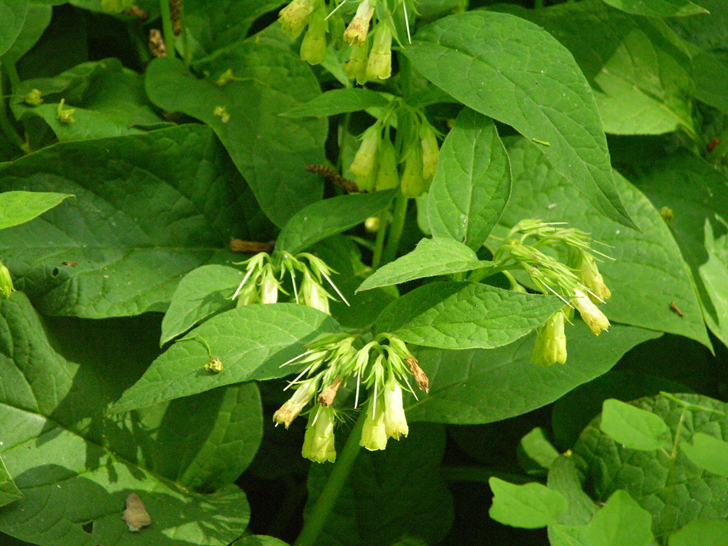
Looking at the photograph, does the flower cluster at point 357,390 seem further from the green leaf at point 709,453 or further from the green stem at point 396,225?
the green stem at point 396,225

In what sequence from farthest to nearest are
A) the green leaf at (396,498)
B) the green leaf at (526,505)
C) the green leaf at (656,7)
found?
the green leaf at (396,498)
the green leaf at (656,7)
the green leaf at (526,505)

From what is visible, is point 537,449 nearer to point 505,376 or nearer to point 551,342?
point 505,376

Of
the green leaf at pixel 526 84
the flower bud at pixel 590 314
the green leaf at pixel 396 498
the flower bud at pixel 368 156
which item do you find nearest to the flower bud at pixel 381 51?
the green leaf at pixel 526 84

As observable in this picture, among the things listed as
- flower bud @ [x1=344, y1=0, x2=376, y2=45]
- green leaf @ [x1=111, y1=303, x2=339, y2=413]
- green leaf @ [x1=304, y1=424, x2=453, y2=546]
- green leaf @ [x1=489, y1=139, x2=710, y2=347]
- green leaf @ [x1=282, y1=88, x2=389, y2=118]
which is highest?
flower bud @ [x1=344, y1=0, x2=376, y2=45]

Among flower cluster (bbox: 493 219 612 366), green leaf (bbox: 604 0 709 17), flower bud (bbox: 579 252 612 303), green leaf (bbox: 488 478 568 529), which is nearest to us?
green leaf (bbox: 488 478 568 529)

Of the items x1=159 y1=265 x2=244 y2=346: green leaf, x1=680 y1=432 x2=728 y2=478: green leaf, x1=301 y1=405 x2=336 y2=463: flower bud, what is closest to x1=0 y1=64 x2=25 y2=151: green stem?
x1=159 y1=265 x2=244 y2=346: green leaf

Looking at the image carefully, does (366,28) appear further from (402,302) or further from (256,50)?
(256,50)

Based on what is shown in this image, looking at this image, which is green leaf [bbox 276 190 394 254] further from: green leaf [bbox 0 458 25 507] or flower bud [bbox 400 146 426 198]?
green leaf [bbox 0 458 25 507]

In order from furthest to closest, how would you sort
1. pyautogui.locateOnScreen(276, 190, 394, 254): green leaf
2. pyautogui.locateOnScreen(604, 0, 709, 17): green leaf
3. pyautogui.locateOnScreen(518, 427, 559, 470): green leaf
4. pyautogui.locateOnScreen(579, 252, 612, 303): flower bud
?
pyautogui.locateOnScreen(518, 427, 559, 470): green leaf < pyautogui.locateOnScreen(604, 0, 709, 17): green leaf < pyautogui.locateOnScreen(276, 190, 394, 254): green leaf < pyautogui.locateOnScreen(579, 252, 612, 303): flower bud
